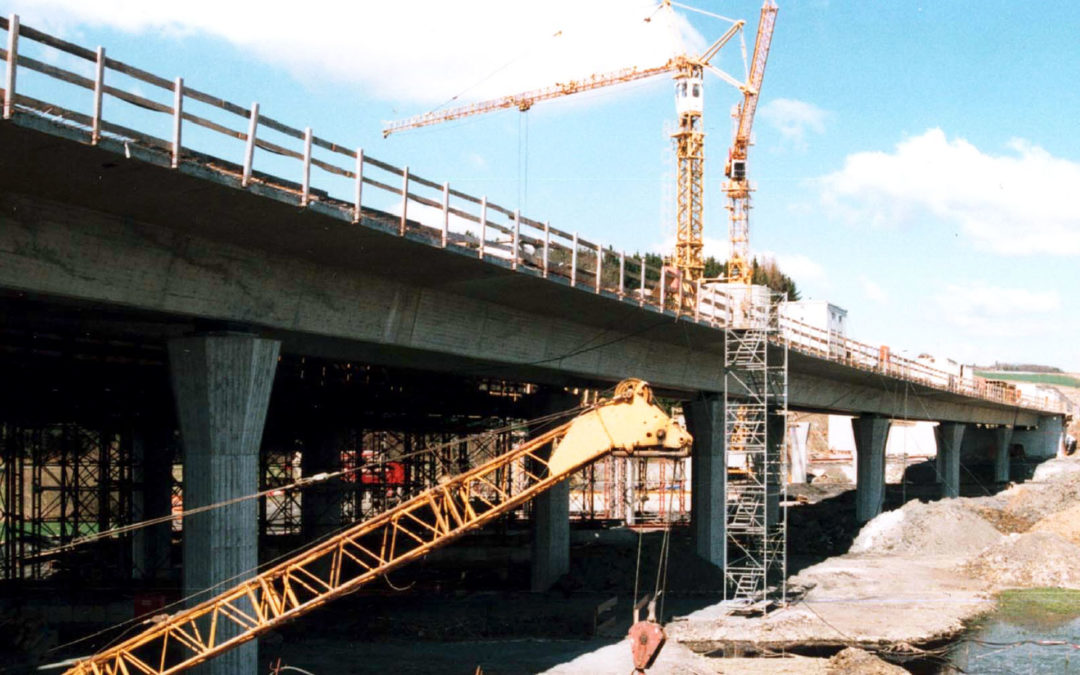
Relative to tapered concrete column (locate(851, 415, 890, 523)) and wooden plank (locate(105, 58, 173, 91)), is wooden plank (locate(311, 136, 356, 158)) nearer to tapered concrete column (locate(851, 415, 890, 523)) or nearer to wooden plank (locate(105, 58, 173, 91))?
wooden plank (locate(105, 58, 173, 91))

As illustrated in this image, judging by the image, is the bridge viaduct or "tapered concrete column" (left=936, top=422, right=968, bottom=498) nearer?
the bridge viaduct

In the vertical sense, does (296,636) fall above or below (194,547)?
below

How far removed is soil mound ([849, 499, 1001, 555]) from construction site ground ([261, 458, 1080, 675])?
0.34 ft

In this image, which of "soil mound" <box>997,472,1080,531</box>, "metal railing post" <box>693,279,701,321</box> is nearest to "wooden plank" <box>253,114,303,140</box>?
"metal railing post" <box>693,279,701,321</box>

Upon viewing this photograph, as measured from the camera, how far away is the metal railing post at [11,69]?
14180 millimetres

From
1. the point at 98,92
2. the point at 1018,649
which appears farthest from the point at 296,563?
the point at 1018,649

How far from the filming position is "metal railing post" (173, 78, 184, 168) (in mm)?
16442

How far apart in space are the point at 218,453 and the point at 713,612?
69.4ft

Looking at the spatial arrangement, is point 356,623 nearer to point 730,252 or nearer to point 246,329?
point 246,329

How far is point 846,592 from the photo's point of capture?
41875mm

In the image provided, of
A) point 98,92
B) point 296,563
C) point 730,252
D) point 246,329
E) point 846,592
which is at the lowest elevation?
point 846,592

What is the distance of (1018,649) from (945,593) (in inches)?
461

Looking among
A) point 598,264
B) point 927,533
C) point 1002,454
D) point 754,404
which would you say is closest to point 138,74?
point 598,264

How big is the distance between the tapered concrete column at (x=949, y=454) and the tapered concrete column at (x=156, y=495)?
59023 millimetres
